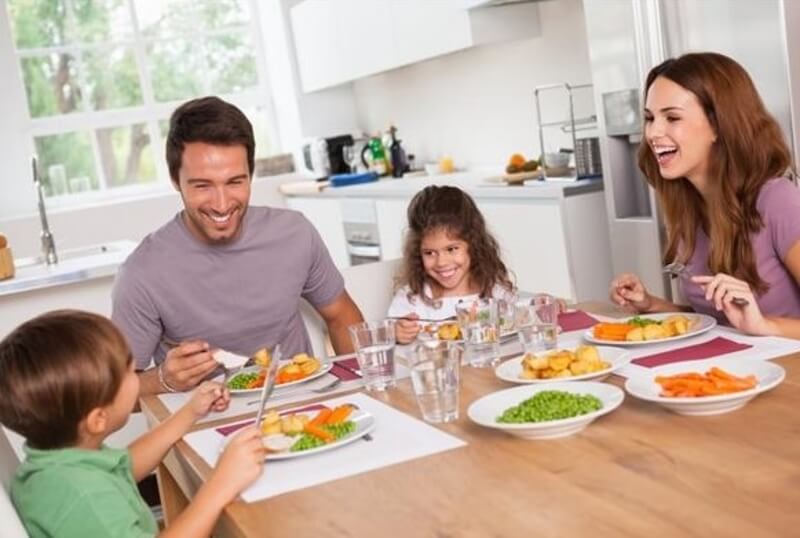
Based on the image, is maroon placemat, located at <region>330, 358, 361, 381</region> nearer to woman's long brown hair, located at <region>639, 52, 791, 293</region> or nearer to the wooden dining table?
the wooden dining table

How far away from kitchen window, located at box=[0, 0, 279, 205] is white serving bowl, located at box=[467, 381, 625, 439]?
530 cm

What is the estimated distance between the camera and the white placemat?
140 cm

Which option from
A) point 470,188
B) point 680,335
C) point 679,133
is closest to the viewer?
point 680,335

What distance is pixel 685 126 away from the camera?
215 centimetres

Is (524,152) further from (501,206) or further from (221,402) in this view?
(221,402)

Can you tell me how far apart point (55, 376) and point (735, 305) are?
1093 millimetres

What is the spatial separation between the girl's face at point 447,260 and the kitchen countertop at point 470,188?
1220mm

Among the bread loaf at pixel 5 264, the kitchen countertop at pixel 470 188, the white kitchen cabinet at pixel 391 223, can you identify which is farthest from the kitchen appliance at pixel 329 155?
the bread loaf at pixel 5 264

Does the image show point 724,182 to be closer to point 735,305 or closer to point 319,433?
point 735,305

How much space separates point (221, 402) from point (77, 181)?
4.99 meters

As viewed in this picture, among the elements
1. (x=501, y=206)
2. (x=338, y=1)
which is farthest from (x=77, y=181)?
(x=501, y=206)

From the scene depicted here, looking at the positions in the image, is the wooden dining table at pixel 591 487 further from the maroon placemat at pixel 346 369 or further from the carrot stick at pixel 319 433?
the maroon placemat at pixel 346 369

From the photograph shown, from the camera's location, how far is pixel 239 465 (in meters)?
1.40

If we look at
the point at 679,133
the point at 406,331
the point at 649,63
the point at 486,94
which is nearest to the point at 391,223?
the point at 486,94
